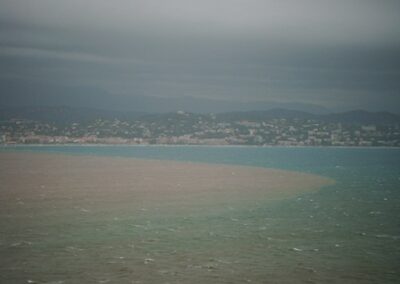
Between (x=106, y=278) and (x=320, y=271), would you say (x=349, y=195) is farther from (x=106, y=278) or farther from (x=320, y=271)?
(x=106, y=278)

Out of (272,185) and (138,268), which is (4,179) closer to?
(272,185)

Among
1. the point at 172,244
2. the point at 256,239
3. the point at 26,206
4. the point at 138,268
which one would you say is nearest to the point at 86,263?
the point at 138,268

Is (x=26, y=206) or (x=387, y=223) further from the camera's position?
(x=26, y=206)

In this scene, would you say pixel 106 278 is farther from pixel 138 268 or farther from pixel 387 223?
pixel 387 223

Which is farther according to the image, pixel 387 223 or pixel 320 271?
pixel 387 223

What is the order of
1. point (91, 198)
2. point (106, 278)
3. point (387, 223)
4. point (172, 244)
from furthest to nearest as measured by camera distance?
point (91, 198) < point (387, 223) < point (172, 244) < point (106, 278)

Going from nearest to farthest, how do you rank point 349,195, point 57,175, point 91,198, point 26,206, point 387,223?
point 387,223
point 26,206
point 91,198
point 349,195
point 57,175

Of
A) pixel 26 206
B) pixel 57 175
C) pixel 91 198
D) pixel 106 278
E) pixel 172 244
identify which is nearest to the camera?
pixel 106 278

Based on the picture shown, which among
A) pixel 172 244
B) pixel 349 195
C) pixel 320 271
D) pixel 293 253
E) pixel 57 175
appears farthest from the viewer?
pixel 57 175

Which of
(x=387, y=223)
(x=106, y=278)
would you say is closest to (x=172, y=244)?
(x=106, y=278)
